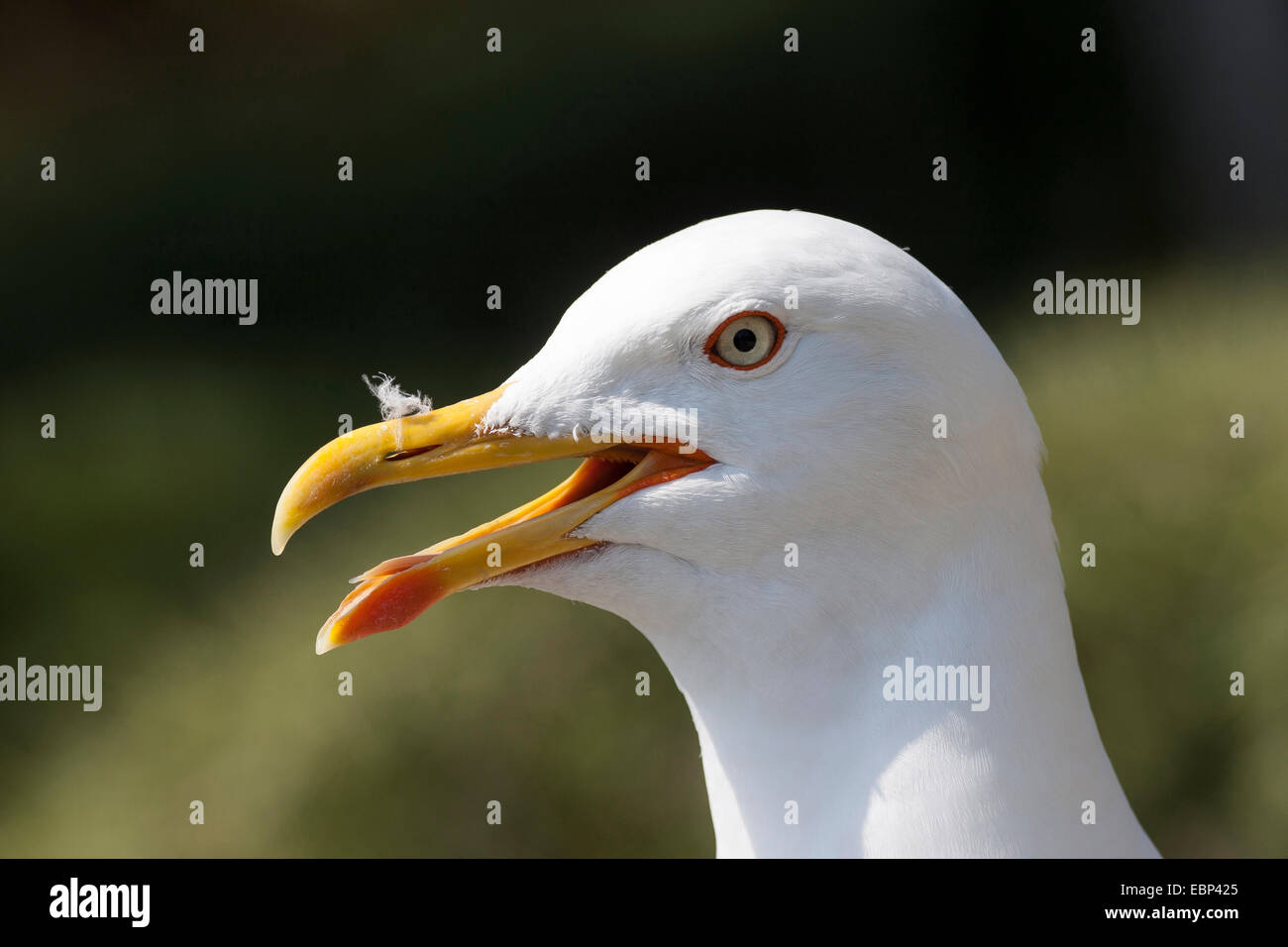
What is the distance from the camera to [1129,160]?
6.02m

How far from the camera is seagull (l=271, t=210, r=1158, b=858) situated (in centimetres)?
202

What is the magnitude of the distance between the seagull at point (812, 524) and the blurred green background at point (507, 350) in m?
3.15

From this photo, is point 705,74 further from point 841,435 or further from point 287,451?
point 841,435

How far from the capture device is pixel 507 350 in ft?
20.1

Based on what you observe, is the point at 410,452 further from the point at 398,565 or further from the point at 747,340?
the point at 747,340

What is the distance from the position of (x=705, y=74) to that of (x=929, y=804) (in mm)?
4205

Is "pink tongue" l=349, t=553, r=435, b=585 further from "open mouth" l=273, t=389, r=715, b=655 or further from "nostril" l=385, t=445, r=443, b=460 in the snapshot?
"nostril" l=385, t=445, r=443, b=460

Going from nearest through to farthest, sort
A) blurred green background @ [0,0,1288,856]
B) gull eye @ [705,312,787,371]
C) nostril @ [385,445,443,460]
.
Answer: gull eye @ [705,312,787,371] < nostril @ [385,445,443,460] < blurred green background @ [0,0,1288,856]

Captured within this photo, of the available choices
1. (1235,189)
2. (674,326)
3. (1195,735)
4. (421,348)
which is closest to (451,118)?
(421,348)

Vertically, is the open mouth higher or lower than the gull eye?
lower

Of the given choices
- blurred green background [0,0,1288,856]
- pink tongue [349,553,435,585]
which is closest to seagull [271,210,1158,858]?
pink tongue [349,553,435,585]

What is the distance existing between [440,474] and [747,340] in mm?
497

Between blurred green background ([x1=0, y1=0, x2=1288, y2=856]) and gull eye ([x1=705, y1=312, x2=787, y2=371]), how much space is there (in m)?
3.38
